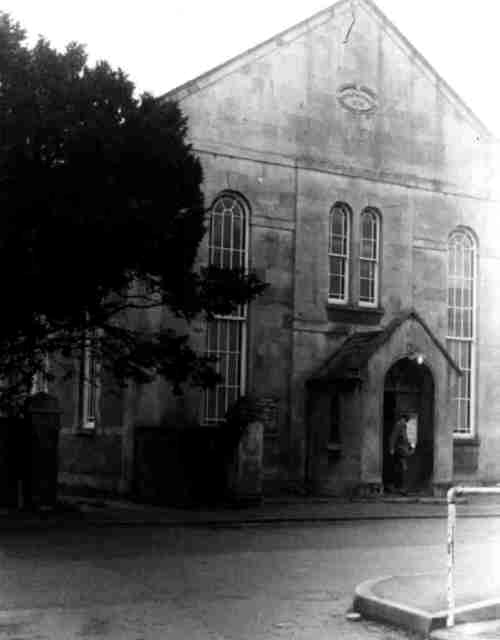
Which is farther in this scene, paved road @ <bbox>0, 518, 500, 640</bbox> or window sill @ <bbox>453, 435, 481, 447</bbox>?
window sill @ <bbox>453, 435, 481, 447</bbox>

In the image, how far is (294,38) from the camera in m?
28.2

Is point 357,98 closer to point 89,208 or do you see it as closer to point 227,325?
point 227,325

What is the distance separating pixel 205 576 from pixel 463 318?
18896 mm

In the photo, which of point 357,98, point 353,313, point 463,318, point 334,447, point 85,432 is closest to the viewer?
point 334,447

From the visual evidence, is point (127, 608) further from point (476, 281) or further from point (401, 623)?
point (476, 281)

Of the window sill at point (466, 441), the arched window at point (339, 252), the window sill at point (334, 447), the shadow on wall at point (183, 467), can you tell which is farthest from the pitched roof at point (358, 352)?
the shadow on wall at point (183, 467)

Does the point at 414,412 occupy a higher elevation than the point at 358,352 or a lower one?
lower

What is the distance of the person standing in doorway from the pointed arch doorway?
409 millimetres

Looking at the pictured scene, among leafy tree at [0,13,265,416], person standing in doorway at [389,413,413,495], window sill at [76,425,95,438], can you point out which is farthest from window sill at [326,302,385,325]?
leafy tree at [0,13,265,416]

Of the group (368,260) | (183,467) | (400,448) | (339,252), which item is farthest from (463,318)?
(183,467)

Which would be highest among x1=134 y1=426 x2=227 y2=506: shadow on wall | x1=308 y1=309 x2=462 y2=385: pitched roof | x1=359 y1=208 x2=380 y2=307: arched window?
x1=359 y1=208 x2=380 y2=307: arched window

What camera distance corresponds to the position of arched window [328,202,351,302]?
28.5 metres

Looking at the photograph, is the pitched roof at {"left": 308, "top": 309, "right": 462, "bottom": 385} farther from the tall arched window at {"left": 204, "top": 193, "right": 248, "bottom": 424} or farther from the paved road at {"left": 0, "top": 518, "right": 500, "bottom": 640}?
the paved road at {"left": 0, "top": 518, "right": 500, "bottom": 640}

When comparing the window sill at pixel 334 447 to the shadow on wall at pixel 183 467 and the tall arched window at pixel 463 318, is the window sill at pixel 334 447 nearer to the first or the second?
the shadow on wall at pixel 183 467
